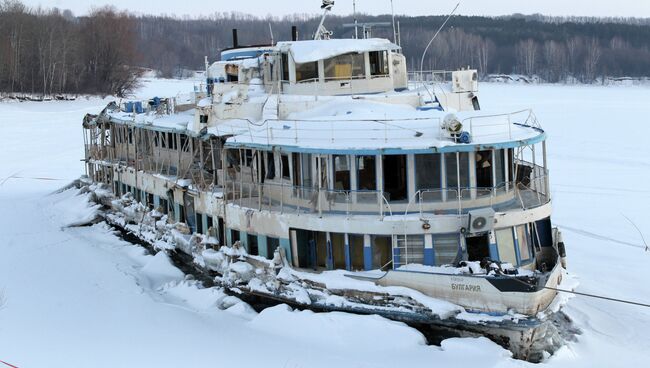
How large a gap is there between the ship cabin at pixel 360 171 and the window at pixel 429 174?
21 millimetres

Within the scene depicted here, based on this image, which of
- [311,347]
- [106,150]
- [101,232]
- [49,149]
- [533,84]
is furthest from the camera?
[533,84]

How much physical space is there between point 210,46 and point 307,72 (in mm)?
110057

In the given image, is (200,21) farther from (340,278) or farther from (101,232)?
(340,278)

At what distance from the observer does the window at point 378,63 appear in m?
20.9

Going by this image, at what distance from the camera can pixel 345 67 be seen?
67.7 ft

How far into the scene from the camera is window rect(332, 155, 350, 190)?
55.9ft

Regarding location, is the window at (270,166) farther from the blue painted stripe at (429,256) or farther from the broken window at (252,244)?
the blue painted stripe at (429,256)

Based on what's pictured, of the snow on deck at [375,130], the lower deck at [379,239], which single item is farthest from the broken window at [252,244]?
the snow on deck at [375,130]

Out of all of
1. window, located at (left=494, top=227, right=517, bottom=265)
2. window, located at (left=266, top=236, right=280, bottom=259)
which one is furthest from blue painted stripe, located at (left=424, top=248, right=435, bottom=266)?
window, located at (left=266, top=236, right=280, bottom=259)

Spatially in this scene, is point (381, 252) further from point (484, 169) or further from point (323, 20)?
point (323, 20)

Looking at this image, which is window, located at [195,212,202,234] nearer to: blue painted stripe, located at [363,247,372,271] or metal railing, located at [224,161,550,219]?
metal railing, located at [224,161,550,219]

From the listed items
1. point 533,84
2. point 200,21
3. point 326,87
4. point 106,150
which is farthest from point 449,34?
point 326,87

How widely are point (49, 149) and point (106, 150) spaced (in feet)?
63.3

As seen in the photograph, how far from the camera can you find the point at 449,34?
113 m
